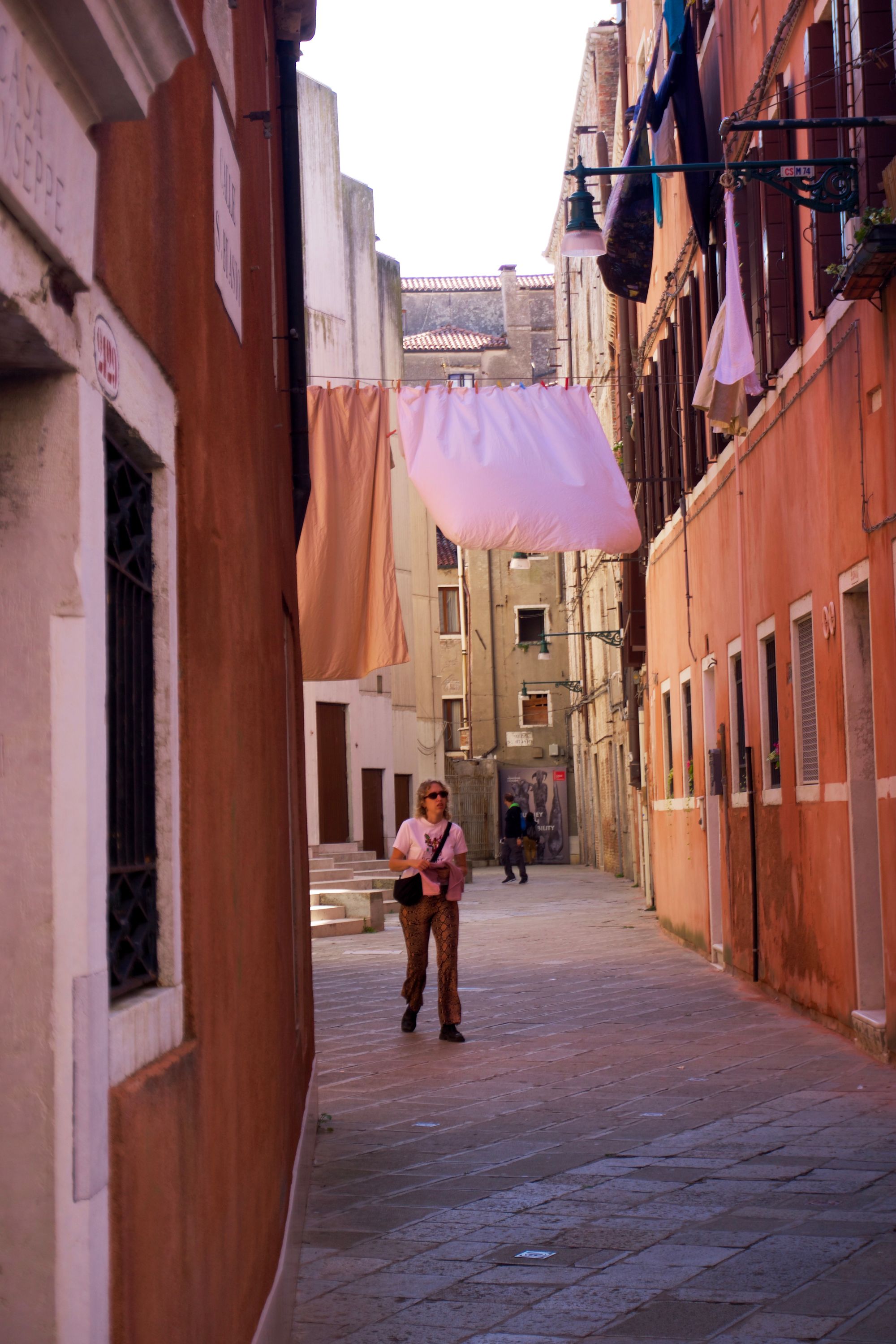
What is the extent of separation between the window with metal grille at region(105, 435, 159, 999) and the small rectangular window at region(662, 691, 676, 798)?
16858 millimetres

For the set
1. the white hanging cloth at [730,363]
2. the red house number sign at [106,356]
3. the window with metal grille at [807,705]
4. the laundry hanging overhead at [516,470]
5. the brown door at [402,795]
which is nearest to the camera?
the red house number sign at [106,356]

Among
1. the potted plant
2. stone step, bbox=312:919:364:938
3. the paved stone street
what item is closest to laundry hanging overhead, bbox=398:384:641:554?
the paved stone street

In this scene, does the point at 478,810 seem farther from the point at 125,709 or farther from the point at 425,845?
the point at 125,709

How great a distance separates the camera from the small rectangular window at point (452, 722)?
51.1 meters

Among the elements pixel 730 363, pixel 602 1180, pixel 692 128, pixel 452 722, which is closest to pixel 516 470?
pixel 730 363

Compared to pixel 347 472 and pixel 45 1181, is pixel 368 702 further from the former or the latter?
pixel 45 1181

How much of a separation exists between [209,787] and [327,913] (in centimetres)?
1938

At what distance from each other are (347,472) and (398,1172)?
736 centimetres

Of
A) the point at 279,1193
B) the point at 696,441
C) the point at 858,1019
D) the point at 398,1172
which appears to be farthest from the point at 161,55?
the point at 696,441

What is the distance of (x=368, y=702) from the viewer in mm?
31688

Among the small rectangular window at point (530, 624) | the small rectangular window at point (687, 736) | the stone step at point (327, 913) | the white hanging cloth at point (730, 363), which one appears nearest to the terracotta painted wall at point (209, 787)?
the white hanging cloth at point (730, 363)

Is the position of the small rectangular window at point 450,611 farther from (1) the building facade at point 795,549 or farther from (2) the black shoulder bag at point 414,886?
(2) the black shoulder bag at point 414,886

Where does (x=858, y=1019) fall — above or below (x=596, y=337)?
below

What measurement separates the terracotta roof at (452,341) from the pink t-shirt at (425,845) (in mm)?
41265
